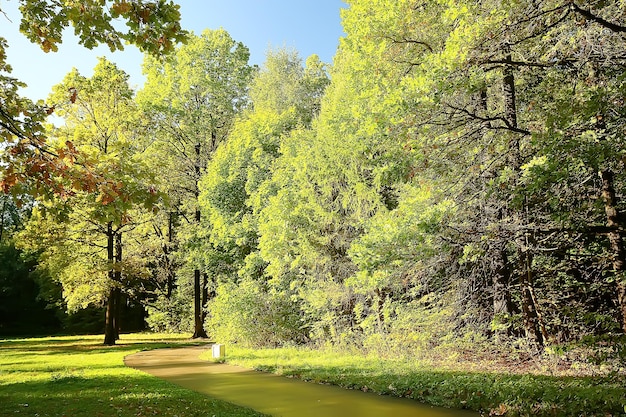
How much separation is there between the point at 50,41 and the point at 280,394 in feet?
24.8

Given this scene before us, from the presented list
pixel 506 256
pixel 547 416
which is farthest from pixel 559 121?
pixel 506 256

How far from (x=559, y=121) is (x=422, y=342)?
24.3ft

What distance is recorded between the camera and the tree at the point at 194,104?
23.8 metres

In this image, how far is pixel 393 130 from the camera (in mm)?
8391

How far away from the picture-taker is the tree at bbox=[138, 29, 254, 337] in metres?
23.8

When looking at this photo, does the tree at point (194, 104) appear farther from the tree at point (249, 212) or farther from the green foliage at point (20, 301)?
the green foliage at point (20, 301)

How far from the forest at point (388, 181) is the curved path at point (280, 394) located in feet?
7.92

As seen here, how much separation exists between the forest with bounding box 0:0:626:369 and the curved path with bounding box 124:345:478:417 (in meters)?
2.41

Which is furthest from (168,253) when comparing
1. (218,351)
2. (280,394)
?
(280,394)

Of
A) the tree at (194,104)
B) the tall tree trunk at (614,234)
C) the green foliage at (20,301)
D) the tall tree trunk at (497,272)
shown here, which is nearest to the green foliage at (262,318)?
the tree at (194,104)

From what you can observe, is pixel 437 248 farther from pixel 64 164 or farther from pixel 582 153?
pixel 64 164

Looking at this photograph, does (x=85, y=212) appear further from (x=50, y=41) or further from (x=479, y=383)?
(x=479, y=383)

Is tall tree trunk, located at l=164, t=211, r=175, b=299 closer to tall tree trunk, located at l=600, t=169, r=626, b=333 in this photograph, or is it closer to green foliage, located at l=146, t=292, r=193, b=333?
green foliage, located at l=146, t=292, r=193, b=333

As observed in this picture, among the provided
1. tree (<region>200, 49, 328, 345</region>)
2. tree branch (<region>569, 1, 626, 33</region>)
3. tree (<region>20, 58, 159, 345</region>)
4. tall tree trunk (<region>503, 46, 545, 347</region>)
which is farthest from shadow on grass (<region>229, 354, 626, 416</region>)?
tree (<region>20, 58, 159, 345</region>)
